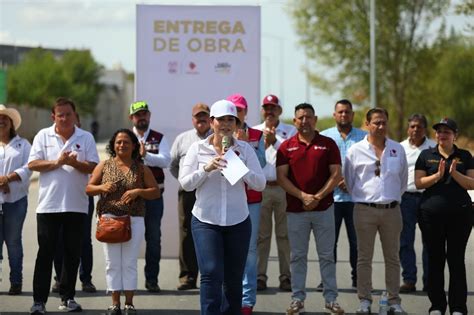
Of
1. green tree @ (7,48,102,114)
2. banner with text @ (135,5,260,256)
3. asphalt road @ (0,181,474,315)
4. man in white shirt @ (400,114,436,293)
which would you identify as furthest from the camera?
green tree @ (7,48,102,114)

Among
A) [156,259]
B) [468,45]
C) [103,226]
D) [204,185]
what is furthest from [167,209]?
[468,45]

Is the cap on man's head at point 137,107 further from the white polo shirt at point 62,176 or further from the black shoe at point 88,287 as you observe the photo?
the black shoe at point 88,287

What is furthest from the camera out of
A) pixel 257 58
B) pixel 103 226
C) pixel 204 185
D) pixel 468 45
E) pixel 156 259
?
pixel 468 45

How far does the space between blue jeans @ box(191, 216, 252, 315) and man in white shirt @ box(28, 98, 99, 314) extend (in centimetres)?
219

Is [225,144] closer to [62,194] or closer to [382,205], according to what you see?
[62,194]

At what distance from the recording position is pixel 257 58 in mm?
13859

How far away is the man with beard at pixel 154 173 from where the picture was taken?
12.0 meters

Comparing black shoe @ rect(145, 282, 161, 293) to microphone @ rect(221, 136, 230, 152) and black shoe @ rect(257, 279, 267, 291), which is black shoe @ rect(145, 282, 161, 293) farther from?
microphone @ rect(221, 136, 230, 152)

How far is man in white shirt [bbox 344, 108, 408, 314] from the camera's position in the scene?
10656 mm

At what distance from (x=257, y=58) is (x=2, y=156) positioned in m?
3.99

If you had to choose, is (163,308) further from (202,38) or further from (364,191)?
(202,38)

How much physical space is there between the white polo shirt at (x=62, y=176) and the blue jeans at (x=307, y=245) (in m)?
2.16

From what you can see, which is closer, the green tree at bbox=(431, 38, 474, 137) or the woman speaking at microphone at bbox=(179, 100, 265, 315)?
the woman speaking at microphone at bbox=(179, 100, 265, 315)

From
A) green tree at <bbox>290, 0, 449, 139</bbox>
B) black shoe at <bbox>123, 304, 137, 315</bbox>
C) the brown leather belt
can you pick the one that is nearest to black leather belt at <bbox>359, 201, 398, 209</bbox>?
the brown leather belt
